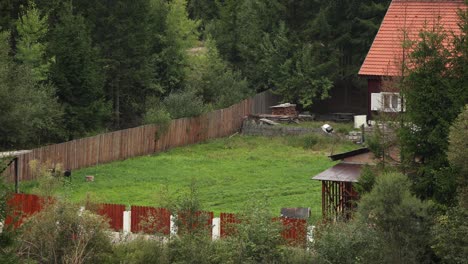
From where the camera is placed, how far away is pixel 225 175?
46250mm

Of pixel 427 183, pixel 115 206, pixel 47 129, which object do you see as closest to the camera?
pixel 427 183

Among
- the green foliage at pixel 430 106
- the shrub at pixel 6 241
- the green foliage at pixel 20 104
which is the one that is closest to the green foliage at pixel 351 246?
the green foliage at pixel 430 106

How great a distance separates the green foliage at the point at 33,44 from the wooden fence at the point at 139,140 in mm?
4932

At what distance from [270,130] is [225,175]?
13.1 meters

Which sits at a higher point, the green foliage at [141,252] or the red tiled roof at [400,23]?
the red tiled roof at [400,23]

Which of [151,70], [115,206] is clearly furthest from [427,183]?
[151,70]

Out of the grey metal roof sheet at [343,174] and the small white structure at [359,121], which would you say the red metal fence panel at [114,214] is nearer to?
the grey metal roof sheet at [343,174]

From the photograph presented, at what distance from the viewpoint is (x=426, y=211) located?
2917cm

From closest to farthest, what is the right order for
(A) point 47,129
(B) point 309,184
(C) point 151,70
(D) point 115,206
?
(D) point 115,206
(B) point 309,184
(A) point 47,129
(C) point 151,70

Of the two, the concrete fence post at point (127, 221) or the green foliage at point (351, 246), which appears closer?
the green foliage at point (351, 246)

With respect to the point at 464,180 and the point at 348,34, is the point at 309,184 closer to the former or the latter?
the point at 464,180

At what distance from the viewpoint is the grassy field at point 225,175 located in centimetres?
4038

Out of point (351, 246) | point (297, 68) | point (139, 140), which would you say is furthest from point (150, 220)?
point (297, 68)

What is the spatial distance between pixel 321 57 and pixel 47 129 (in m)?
20.3
